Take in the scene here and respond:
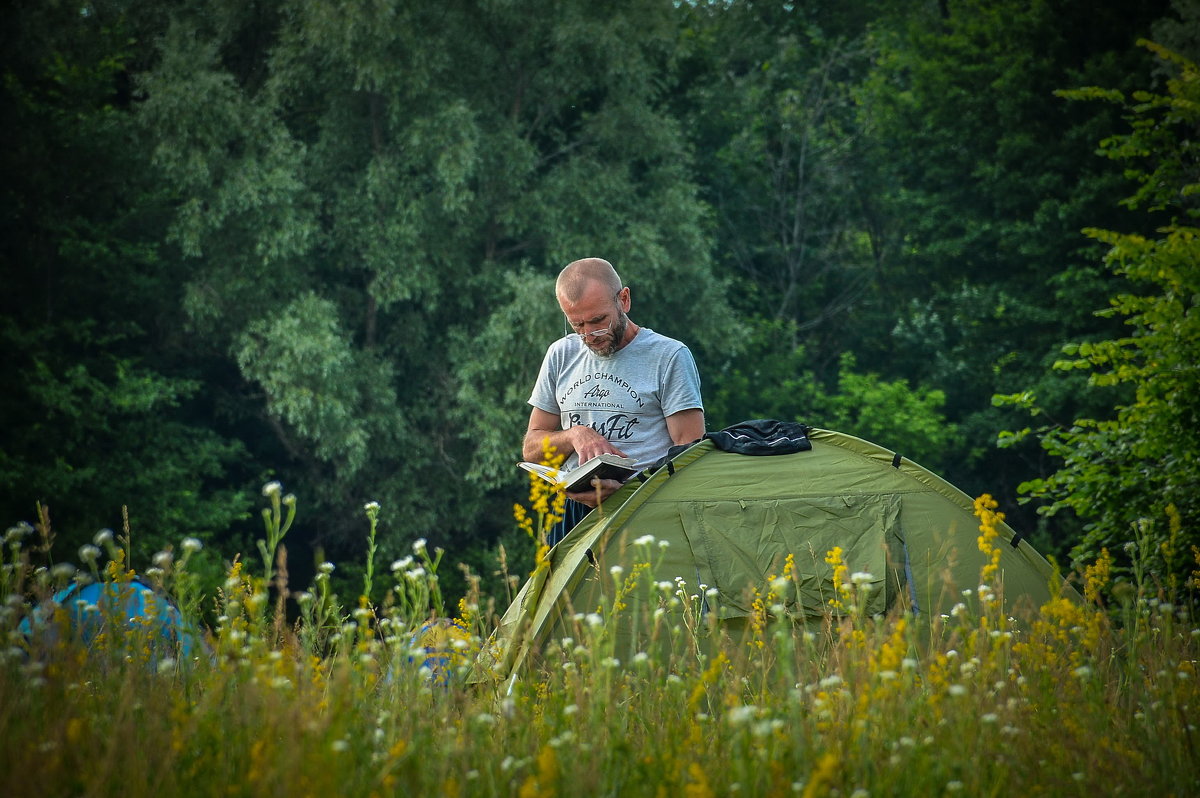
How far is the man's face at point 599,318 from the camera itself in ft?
14.0

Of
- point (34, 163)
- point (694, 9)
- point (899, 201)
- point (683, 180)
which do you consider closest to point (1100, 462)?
point (683, 180)

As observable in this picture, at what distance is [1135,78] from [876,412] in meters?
6.29

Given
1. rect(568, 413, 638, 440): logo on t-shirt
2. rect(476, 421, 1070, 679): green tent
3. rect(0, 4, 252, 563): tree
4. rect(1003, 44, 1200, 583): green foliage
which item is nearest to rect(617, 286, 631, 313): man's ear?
rect(568, 413, 638, 440): logo on t-shirt

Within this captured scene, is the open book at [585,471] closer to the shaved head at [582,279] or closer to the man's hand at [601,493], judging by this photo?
the man's hand at [601,493]

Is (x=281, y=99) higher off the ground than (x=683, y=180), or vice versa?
(x=281, y=99)

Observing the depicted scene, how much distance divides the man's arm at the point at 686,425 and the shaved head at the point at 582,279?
0.55 meters

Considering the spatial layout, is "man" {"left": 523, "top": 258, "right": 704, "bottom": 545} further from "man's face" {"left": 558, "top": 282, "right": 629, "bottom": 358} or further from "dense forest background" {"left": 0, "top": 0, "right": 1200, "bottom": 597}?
"dense forest background" {"left": 0, "top": 0, "right": 1200, "bottom": 597}

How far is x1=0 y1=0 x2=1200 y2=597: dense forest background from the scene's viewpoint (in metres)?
14.0

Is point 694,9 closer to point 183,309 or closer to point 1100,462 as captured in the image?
point 183,309

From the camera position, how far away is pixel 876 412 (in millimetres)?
18469

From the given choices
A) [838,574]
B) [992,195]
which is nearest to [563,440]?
[838,574]

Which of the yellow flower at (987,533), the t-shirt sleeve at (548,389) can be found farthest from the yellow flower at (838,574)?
the t-shirt sleeve at (548,389)

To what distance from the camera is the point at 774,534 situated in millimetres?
4184

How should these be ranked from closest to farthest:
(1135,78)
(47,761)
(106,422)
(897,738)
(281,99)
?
(47,761), (897,738), (106,422), (281,99), (1135,78)
